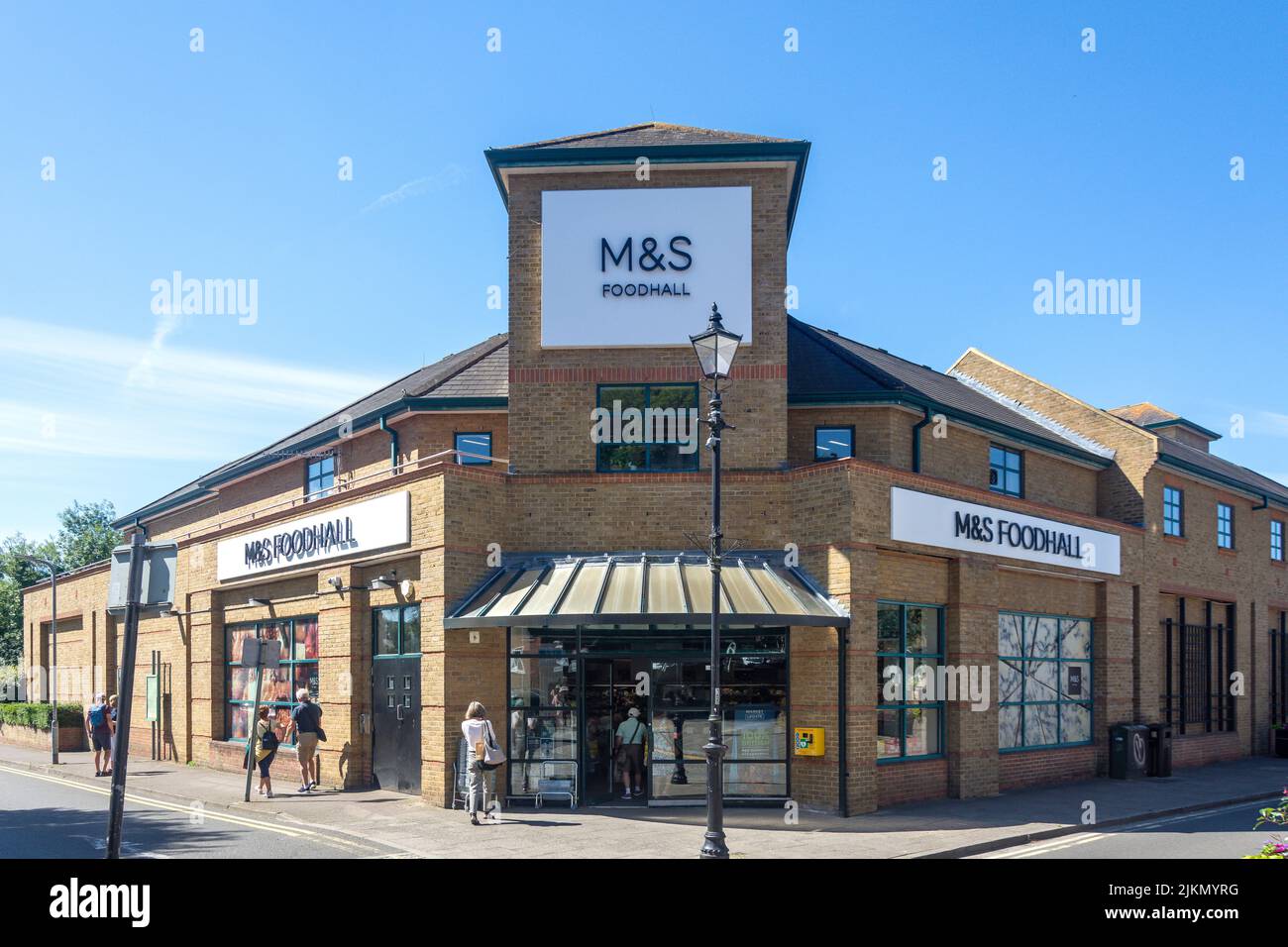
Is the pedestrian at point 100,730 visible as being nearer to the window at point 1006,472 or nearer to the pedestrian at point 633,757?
the pedestrian at point 633,757

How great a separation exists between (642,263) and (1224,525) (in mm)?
19444

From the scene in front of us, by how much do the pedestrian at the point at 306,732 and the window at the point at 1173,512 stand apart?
19.6m

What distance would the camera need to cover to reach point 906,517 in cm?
1808

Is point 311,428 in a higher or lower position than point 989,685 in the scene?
higher

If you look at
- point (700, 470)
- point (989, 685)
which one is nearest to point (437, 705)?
point (700, 470)

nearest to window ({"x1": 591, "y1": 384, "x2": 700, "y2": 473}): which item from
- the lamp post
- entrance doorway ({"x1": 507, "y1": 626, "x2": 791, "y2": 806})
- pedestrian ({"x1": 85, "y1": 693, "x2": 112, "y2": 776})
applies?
entrance doorway ({"x1": 507, "y1": 626, "x2": 791, "y2": 806})

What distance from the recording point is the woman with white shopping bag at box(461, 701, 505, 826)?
15.8 m

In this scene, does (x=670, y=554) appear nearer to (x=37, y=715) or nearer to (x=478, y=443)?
(x=478, y=443)

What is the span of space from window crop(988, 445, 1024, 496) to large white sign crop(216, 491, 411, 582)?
12106 mm

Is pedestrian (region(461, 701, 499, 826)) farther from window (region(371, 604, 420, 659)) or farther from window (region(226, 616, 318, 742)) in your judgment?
window (region(226, 616, 318, 742))

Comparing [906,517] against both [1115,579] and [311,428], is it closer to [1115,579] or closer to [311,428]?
[1115,579]

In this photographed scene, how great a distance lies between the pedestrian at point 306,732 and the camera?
19.4m

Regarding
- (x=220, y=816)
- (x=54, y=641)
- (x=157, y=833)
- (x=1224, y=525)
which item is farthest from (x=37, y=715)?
(x=1224, y=525)

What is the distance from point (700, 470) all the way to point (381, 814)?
24.0 ft
